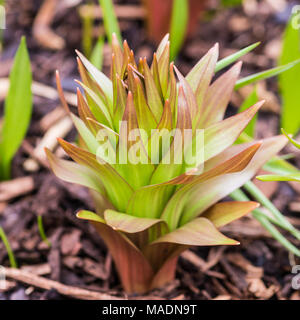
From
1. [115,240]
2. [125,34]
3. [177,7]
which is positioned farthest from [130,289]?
A: [125,34]

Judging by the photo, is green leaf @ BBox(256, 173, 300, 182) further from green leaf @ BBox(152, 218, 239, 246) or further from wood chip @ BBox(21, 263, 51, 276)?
wood chip @ BBox(21, 263, 51, 276)

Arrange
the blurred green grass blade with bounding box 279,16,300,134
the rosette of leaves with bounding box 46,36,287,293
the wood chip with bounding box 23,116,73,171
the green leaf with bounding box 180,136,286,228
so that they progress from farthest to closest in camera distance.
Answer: the wood chip with bounding box 23,116,73,171
the blurred green grass blade with bounding box 279,16,300,134
the green leaf with bounding box 180,136,286,228
the rosette of leaves with bounding box 46,36,287,293

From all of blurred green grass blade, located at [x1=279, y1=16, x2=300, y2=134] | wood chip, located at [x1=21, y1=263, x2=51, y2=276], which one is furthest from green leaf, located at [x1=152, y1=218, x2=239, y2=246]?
blurred green grass blade, located at [x1=279, y1=16, x2=300, y2=134]

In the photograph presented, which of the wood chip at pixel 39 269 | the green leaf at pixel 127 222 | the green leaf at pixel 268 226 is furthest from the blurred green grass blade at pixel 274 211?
the wood chip at pixel 39 269

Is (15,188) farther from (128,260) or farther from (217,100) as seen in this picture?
(217,100)

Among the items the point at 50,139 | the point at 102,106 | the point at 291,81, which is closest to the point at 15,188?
the point at 50,139

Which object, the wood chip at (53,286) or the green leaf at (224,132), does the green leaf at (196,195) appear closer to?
the green leaf at (224,132)

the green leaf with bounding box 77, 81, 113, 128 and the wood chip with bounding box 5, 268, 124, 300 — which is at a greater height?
the green leaf with bounding box 77, 81, 113, 128
